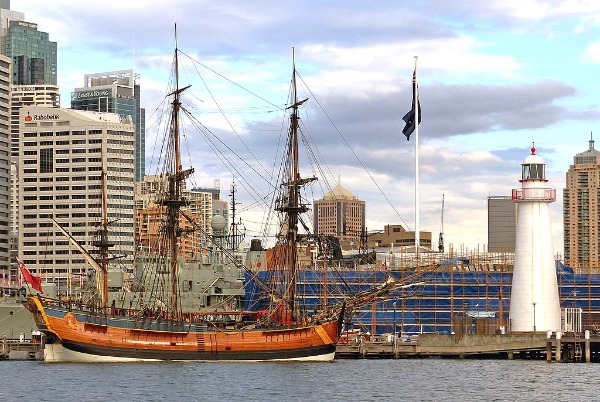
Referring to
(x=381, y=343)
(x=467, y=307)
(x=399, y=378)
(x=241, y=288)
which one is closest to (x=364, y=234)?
(x=241, y=288)

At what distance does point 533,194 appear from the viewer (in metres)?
106

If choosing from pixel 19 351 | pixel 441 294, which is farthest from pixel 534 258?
pixel 19 351

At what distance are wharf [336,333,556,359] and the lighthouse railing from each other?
11.4 metres

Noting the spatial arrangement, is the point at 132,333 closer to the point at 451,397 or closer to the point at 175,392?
the point at 175,392

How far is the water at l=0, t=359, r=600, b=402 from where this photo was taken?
7938 centimetres

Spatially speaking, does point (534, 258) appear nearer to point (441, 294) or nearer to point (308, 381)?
point (441, 294)

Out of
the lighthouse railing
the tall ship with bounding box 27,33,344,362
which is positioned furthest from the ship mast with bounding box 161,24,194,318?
the lighthouse railing

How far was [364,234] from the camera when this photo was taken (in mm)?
163000

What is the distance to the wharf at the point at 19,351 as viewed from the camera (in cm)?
12329

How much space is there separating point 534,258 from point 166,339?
103ft

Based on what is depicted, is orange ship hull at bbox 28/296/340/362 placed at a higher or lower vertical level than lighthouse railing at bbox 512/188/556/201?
lower

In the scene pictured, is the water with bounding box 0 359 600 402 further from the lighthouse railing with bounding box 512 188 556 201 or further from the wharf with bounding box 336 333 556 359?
the lighthouse railing with bounding box 512 188 556 201

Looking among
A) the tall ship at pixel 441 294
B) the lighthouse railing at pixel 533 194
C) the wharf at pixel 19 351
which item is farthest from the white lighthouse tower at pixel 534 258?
the wharf at pixel 19 351

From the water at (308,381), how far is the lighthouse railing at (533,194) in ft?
44.8
